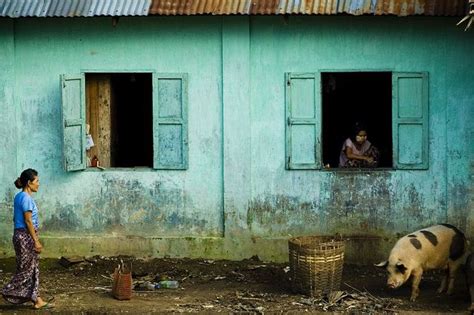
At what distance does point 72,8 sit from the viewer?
13414mm

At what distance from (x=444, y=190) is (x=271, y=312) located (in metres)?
3.24

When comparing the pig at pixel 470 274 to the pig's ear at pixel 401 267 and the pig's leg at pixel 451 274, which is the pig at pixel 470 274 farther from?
the pig's ear at pixel 401 267

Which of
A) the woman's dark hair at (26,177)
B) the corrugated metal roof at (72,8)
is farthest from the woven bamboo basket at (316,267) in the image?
the corrugated metal roof at (72,8)

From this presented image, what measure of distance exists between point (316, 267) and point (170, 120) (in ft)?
9.97

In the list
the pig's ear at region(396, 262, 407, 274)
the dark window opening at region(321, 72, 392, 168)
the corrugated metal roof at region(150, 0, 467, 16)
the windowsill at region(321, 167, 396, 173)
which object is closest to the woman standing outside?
the corrugated metal roof at region(150, 0, 467, 16)

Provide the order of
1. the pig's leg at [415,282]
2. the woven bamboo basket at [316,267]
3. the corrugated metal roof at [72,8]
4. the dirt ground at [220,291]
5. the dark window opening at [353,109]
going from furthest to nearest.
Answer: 1. the dark window opening at [353,109]
2. the corrugated metal roof at [72,8]
3. the woven bamboo basket at [316,267]
4. the pig's leg at [415,282]
5. the dirt ground at [220,291]

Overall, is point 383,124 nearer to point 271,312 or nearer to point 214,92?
point 214,92

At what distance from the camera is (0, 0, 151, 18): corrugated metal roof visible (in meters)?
13.3

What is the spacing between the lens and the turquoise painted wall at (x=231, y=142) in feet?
43.8

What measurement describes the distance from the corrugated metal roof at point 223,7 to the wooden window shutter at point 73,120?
0.89 meters

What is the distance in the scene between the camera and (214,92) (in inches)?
538

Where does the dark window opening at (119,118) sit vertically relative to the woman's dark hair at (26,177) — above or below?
above

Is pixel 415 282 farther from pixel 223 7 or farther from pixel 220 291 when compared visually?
pixel 223 7

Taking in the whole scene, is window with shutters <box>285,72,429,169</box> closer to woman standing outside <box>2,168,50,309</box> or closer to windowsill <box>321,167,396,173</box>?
windowsill <box>321,167,396,173</box>
